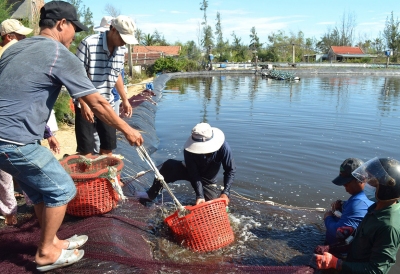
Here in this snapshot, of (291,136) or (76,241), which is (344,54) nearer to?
(291,136)

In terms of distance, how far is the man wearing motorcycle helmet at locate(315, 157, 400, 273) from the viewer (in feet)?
7.63

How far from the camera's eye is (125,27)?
3459mm

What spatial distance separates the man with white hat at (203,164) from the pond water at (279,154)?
394mm

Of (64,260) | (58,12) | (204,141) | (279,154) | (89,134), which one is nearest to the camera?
(58,12)

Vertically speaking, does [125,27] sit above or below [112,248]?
above

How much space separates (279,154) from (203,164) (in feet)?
12.5

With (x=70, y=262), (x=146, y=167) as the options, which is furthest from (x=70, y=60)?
(x=146, y=167)

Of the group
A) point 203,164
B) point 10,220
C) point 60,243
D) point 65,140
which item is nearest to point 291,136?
point 65,140

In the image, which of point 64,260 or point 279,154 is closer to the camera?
point 64,260

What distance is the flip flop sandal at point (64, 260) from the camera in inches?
99.0

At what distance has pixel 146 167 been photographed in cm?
607

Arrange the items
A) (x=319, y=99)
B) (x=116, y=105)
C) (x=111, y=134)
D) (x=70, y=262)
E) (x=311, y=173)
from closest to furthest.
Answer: (x=70, y=262), (x=111, y=134), (x=116, y=105), (x=311, y=173), (x=319, y=99)

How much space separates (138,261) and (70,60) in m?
1.42

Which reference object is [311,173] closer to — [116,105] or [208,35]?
[116,105]
